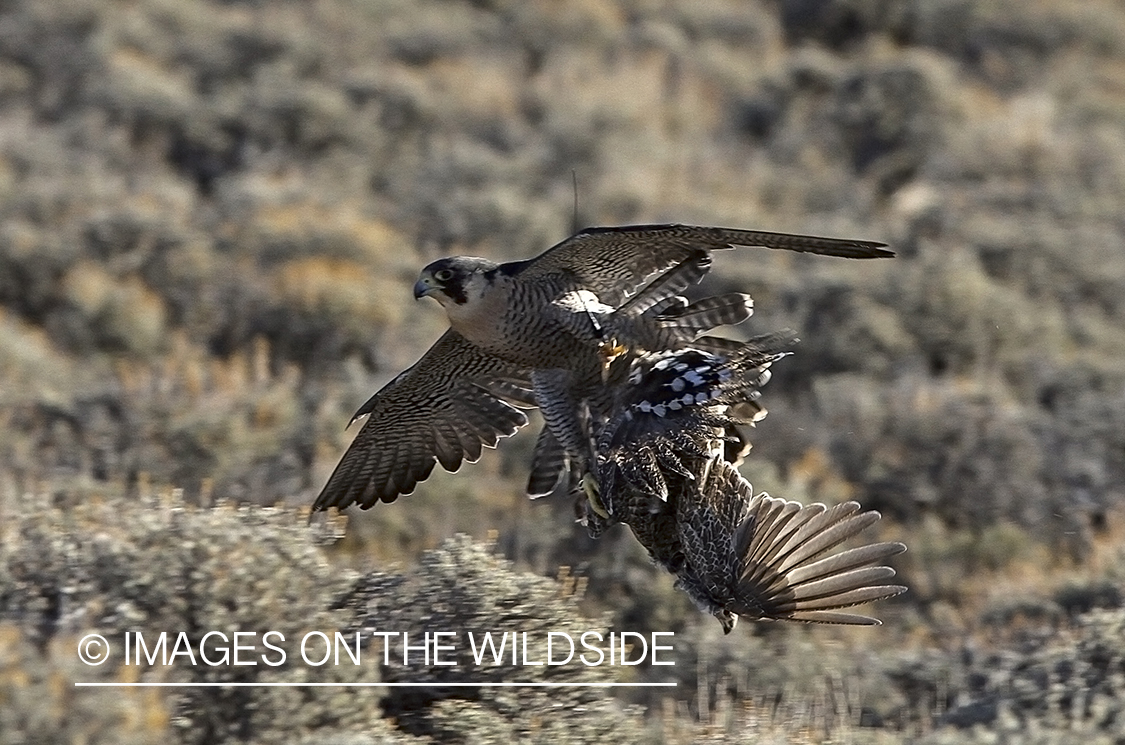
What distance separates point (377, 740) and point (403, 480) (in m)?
1.91

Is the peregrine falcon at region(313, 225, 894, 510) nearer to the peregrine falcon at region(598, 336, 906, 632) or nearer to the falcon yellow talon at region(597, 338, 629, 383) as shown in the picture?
the falcon yellow talon at region(597, 338, 629, 383)

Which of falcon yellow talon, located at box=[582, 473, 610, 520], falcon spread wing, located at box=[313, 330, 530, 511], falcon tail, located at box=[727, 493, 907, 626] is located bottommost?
falcon tail, located at box=[727, 493, 907, 626]

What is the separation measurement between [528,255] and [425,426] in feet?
21.2

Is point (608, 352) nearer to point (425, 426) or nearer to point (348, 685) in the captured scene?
point (425, 426)

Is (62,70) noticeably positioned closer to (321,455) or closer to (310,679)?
(321,455)

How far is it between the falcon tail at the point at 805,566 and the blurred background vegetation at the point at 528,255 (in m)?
0.43

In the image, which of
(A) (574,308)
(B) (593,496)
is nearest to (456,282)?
(A) (574,308)

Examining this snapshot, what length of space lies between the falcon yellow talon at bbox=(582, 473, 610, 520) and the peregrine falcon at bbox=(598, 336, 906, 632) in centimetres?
2

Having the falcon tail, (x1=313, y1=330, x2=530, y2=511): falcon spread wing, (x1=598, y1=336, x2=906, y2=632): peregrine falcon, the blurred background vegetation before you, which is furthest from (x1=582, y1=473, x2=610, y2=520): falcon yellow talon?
(x1=313, y1=330, x2=530, y2=511): falcon spread wing

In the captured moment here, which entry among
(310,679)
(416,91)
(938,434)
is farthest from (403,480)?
(416,91)

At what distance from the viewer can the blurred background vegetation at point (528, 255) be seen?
208 inches

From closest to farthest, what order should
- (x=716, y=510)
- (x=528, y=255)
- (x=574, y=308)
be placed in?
(x=716, y=510)
(x=574, y=308)
(x=528, y=255)

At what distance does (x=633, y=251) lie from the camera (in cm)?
556

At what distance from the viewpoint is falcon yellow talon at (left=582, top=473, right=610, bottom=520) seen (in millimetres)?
5652
